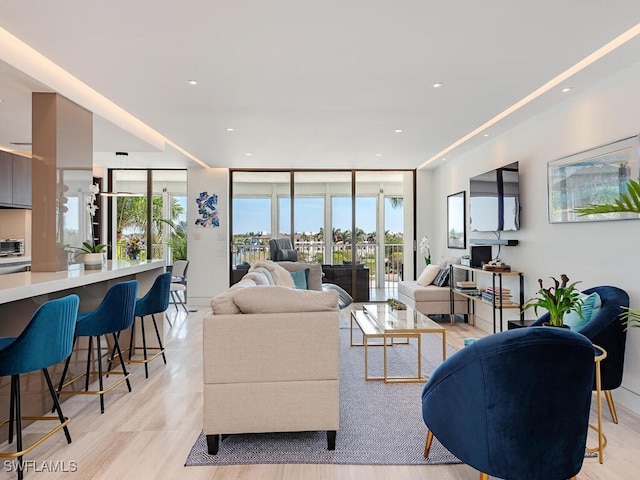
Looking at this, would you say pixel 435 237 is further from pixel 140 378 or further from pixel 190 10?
pixel 190 10

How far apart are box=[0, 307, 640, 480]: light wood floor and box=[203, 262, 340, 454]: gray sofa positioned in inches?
9.1

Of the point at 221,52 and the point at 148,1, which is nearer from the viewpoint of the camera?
the point at 148,1

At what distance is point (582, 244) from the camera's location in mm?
3613

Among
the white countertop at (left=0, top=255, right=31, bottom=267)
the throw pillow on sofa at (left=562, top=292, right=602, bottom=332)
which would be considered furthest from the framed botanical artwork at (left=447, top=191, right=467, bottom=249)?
the white countertop at (left=0, top=255, right=31, bottom=267)

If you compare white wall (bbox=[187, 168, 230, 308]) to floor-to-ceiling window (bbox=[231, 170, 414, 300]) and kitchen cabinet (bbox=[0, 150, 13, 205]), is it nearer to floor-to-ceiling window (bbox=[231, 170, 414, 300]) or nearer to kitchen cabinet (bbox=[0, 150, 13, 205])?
floor-to-ceiling window (bbox=[231, 170, 414, 300])

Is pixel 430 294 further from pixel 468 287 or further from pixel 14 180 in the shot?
pixel 14 180

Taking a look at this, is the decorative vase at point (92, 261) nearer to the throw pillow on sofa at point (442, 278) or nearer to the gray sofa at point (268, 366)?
the gray sofa at point (268, 366)

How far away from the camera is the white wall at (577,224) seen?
3070 mm

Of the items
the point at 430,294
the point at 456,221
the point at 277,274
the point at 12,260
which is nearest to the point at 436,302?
the point at 430,294

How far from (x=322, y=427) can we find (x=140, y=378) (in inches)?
82.9

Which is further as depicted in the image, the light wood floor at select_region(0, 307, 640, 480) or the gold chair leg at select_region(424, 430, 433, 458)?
the gold chair leg at select_region(424, 430, 433, 458)

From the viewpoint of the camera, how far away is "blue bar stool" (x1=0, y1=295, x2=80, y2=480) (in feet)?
6.95

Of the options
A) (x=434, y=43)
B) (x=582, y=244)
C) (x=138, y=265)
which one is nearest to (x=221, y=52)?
(x=434, y=43)

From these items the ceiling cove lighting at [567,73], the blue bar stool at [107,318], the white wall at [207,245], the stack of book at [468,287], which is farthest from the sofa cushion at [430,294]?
the blue bar stool at [107,318]
